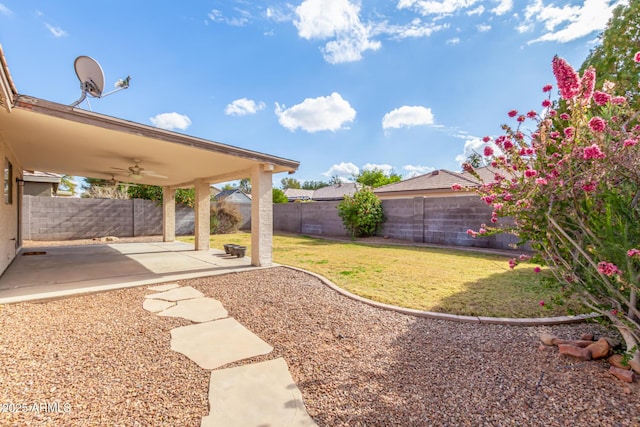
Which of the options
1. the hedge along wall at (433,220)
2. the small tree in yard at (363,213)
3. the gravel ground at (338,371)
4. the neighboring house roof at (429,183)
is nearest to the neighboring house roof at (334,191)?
the neighboring house roof at (429,183)

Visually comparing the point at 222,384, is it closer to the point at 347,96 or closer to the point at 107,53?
the point at 107,53

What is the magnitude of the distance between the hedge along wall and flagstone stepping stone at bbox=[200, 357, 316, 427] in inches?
395

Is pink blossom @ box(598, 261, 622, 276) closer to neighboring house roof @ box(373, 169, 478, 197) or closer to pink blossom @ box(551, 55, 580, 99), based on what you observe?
pink blossom @ box(551, 55, 580, 99)

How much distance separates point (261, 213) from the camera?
7391 mm

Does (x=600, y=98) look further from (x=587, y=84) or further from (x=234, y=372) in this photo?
(x=234, y=372)

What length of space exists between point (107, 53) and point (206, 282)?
8365mm

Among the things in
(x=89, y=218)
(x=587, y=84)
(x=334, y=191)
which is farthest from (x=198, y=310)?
(x=334, y=191)

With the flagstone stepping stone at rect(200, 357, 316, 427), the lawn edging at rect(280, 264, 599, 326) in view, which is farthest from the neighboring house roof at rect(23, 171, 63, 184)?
the lawn edging at rect(280, 264, 599, 326)

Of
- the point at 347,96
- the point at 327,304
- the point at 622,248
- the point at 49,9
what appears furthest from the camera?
the point at 347,96

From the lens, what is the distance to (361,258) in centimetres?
916

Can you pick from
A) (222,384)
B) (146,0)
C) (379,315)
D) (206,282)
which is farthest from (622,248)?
(146,0)

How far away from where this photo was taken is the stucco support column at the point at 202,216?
36.0 feet

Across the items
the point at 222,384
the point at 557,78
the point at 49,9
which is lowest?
the point at 222,384

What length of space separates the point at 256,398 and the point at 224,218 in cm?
1704
